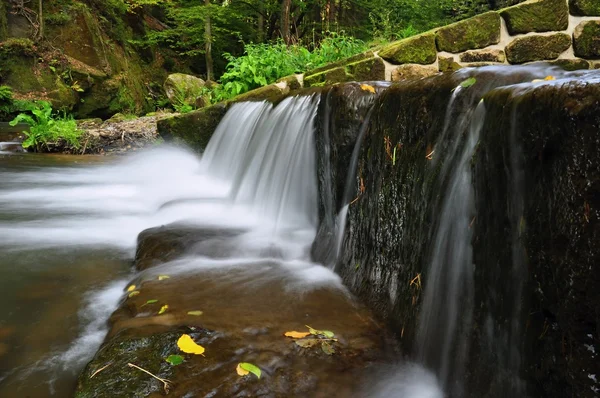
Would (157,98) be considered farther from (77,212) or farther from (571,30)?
(571,30)

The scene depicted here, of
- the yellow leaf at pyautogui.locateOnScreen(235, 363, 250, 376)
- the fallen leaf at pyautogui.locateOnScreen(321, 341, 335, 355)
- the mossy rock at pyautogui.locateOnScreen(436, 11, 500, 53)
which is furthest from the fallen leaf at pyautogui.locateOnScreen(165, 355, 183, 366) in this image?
the mossy rock at pyautogui.locateOnScreen(436, 11, 500, 53)

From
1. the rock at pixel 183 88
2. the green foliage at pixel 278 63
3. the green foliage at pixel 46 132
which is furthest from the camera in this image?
the rock at pixel 183 88

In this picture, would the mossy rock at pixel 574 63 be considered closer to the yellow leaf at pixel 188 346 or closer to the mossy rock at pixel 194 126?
the yellow leaf at pixel 188 346

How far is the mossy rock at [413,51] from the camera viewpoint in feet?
18.2

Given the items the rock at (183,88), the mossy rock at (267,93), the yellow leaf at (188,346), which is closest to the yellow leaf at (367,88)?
the yellow leaf at (188,346)

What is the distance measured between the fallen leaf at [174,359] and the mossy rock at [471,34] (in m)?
5.02

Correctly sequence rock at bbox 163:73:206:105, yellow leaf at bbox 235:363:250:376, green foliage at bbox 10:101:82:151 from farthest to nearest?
1. rock at bbox 163:73:206:105
2. green foliage at bbox 10:101:82:151
3. yellow leaf at bbox 235:363:250:376

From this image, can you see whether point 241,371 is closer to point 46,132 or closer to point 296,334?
point 296,334

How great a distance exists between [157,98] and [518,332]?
58.9 ft

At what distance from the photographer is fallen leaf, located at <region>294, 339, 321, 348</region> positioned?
2105 millimetres

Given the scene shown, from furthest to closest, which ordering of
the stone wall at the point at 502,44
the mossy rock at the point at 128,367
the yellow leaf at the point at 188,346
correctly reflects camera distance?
the stone wall at the point at 502,44 < the yellow leaf at the point at 188,346 < the mossy rock at the point at 128,367

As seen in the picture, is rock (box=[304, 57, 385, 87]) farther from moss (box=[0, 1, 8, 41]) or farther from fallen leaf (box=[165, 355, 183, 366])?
moss (box=[0, 1, 8, 41])

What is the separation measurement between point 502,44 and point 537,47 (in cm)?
41

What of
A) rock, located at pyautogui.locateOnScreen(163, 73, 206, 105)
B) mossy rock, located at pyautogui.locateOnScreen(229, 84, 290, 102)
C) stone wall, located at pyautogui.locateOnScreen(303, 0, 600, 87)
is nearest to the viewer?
stone wall, located at pyautogui.locateOnScreen(303, 0, 600, 87)
